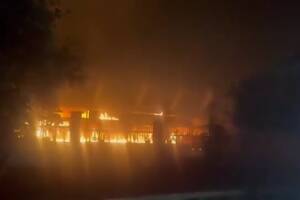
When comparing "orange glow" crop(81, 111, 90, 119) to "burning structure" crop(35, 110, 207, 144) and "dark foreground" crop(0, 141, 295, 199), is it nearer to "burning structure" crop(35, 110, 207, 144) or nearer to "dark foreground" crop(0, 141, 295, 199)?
"burning structure" crop(35, 110, 207, 144)

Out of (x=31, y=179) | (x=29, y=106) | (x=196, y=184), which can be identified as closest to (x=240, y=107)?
(x=196, y=184)

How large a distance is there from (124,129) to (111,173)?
421 inches

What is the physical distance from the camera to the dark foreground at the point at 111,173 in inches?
722

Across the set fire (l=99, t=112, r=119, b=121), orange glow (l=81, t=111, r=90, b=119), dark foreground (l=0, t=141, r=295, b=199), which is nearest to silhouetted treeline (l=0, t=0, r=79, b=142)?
dark foreground (l=0, t=141, r=295, b=199)

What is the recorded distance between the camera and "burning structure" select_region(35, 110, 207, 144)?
26.2 meters

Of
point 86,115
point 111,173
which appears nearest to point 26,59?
point 111,173

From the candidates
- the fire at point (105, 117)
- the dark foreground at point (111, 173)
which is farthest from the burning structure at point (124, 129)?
the dark foreground at point (111, 173)

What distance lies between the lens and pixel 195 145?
2769cm

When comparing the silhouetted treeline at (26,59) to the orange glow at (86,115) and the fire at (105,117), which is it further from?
the fire at (105,117)

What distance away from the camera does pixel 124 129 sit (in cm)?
3184

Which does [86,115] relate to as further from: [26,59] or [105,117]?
[26,59]

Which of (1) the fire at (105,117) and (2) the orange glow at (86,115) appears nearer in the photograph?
(2) the orange glow at (86,115)

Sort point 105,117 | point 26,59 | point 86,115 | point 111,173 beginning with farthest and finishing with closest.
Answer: point 105,117 → point 86,115 → point 111,173 → point 26,59

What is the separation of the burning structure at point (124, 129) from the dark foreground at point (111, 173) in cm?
166
